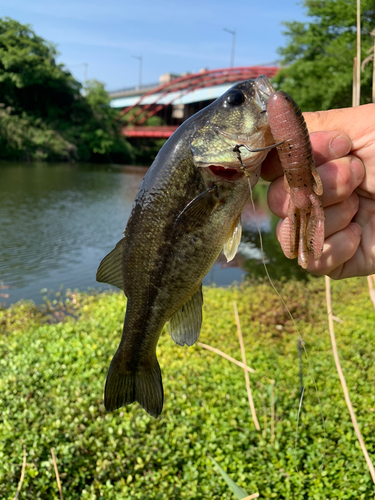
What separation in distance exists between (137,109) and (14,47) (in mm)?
20718

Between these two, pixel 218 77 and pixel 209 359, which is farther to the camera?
pixel 218 77

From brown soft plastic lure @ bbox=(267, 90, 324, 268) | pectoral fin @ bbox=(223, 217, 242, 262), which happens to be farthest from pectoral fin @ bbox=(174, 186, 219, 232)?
brown soft plastic lure @ bbox=(267, 90, 324, 268)

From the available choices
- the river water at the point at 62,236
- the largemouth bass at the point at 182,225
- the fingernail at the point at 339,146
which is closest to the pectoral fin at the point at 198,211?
the largemouth bass at the point at 182,225

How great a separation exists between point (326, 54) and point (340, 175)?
2779 cm

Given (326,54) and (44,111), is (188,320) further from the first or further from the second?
(44,111)

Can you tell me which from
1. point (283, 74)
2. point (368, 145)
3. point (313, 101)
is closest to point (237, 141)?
point (368, 145)

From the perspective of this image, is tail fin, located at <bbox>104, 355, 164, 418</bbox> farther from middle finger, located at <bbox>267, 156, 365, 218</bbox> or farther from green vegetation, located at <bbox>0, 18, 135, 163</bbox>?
green vegetation, located at <bbox>0, 18, 135, 163</bbox>

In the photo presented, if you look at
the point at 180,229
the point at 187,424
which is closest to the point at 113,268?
the point at 180,229

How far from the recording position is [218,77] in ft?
146

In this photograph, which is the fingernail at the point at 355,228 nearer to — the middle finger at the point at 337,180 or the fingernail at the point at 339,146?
the middle finger at the point at 337,180

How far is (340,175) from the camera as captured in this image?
1943mm

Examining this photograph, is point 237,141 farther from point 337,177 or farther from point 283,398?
point 283,398

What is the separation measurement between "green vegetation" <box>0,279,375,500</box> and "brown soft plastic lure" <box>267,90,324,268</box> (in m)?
1.28

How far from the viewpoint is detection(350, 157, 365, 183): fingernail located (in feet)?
6.58
